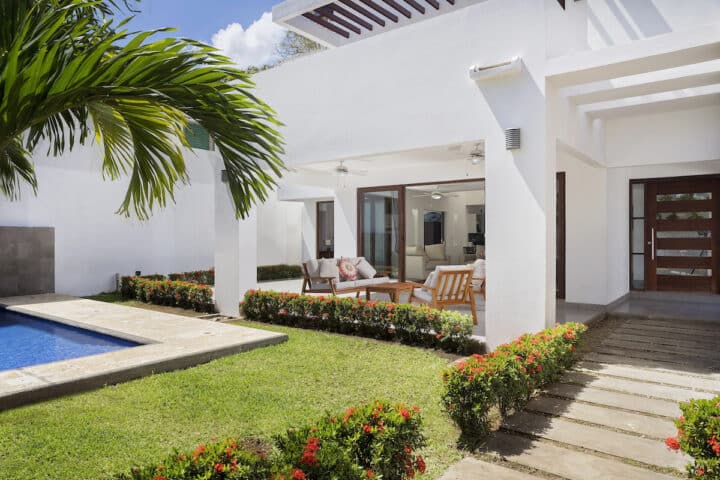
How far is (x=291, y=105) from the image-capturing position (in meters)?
8.31

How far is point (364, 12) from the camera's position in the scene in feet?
29.2

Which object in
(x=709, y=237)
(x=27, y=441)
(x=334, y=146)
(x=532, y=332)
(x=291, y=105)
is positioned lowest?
(x=27, y=441)

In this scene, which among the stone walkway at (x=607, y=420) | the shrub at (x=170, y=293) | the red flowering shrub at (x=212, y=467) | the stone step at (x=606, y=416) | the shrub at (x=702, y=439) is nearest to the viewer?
the red flowering shrub at (x=212, y=467)

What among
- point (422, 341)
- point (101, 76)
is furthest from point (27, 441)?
point (422, 341)

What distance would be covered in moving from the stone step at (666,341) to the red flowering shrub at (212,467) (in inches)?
240

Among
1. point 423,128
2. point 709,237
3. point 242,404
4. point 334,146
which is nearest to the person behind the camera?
point 242,404

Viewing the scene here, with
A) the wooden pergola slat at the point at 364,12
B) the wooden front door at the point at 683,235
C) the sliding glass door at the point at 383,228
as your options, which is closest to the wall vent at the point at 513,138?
the wooden pergola slat at the point at 364,12

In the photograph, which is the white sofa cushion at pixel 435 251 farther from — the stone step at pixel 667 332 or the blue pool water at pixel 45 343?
the blue pool water at pixel 45 343

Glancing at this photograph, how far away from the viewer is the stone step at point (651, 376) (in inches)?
188

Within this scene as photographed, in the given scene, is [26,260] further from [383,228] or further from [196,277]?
[383,228]

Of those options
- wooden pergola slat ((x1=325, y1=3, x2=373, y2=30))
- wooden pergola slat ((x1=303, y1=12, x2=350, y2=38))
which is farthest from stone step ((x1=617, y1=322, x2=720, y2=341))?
wooden pergola slat ((x1=303, y1=12, x2=350, y2=38))

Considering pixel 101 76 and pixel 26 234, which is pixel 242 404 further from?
pixel 26 234

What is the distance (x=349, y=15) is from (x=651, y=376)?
7.44m

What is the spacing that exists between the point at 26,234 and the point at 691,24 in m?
13.4
